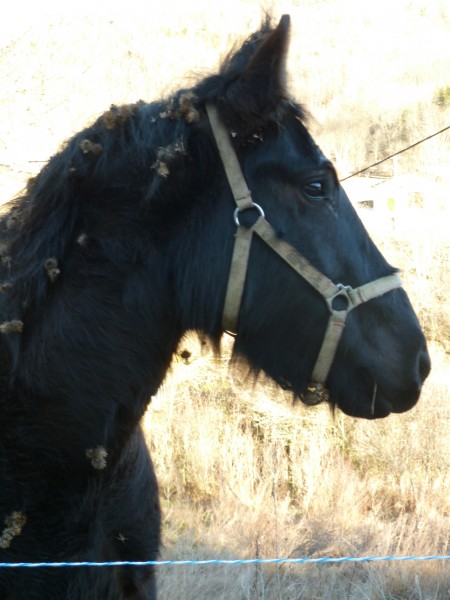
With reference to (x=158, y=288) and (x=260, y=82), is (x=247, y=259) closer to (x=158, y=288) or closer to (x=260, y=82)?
(x=158, y=288)

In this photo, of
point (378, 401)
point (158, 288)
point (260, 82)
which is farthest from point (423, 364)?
point (260, 82)

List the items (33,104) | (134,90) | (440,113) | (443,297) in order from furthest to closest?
(440,113)
(134,90)
(33,104)
(443,297)

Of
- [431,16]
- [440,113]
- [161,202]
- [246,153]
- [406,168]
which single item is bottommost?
[161,202]

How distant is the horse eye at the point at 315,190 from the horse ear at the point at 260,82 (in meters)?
0.29

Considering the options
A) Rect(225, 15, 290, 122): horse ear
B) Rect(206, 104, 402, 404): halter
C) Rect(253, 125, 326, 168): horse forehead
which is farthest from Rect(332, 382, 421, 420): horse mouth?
Rect(225, 15, 290, 122): horse ear

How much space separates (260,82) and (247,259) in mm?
595

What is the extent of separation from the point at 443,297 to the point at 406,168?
8.56m

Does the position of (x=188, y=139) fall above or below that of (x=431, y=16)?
below

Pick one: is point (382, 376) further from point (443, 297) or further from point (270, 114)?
point (443, 297)

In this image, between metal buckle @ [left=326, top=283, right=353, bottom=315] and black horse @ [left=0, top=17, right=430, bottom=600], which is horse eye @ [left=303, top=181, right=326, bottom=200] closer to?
black horse @ [left=0, top=17, right=430, bottom=600]

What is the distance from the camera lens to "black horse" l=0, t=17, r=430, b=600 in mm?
2422

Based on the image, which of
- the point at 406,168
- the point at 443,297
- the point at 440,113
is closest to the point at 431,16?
the point at 440,113

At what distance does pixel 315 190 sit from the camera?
8.06 feet

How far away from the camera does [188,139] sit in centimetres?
244
